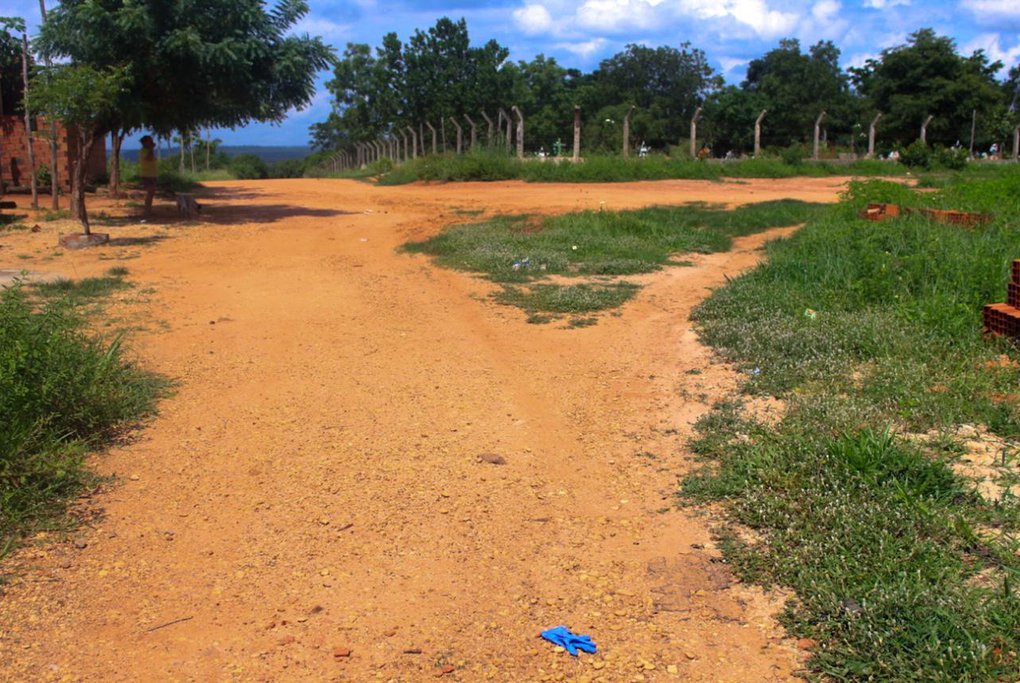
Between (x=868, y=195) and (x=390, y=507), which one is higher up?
(x=868, y=195)

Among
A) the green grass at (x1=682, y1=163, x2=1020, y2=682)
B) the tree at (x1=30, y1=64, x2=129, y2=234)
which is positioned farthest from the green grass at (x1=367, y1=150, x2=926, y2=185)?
the green grass at (x1=682, y1=163, x2=1020, y2=682)

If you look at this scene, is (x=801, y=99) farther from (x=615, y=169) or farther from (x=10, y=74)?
(x=10, y=74)

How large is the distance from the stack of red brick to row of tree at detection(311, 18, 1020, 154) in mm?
28953

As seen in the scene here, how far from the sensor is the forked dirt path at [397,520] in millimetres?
3199

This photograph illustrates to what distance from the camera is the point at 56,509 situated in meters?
4.14

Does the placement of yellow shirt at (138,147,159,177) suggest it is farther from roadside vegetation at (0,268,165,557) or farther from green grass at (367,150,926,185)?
roadside vegetation at (0,268,165,557)

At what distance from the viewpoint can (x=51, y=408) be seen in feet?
15.7

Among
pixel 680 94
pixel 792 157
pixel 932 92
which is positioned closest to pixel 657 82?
pixel 680 94

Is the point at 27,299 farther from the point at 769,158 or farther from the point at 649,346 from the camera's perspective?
the point at 769,158

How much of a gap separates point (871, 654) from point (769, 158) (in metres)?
29.2

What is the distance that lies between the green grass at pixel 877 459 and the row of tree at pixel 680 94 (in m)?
27.7

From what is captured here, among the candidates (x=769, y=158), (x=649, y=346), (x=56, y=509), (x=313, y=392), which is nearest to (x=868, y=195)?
(x=649, y=346)

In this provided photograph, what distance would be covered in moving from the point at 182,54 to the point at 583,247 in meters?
7.79

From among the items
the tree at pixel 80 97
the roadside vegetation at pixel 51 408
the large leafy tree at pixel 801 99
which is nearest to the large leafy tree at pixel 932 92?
the large leafy tree at pixel 801 99
